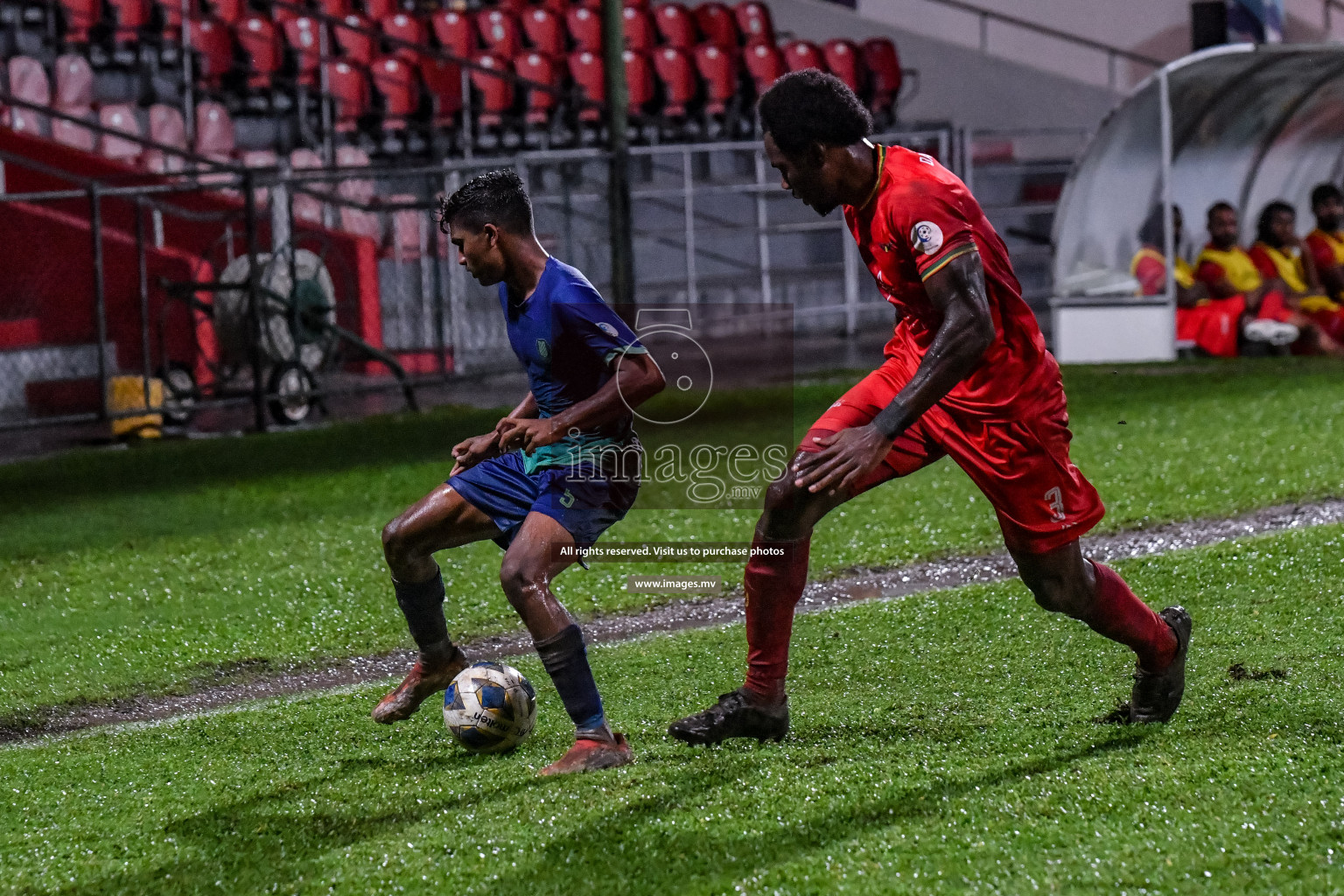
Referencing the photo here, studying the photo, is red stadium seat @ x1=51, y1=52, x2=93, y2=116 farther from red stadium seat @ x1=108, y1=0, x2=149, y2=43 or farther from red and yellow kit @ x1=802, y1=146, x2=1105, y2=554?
red and yellow kit @ x1=802, y1=146, x2=1105, y2=554

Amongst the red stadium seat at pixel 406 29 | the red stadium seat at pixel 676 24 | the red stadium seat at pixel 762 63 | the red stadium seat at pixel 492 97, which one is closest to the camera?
the red stadium seat at pixel 492 97

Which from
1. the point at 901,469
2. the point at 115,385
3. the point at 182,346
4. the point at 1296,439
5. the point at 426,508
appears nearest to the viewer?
the point at 901,469

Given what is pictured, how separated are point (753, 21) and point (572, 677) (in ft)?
62.3

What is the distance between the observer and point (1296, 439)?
975 cm

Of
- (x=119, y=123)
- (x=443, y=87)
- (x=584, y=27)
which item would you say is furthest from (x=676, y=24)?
(x=119, y=123)

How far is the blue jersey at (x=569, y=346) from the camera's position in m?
4.45

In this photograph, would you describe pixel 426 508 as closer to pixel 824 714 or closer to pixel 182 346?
pixel 824 714

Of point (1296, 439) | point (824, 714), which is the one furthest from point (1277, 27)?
point (824, 714)

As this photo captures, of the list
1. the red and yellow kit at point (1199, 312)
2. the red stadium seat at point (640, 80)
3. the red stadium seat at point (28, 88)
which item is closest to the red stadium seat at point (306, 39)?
the red stadium seat at point (28, 88)

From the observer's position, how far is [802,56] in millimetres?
21156

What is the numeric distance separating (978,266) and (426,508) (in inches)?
70.6

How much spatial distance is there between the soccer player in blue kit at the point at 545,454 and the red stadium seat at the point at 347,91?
1556cm

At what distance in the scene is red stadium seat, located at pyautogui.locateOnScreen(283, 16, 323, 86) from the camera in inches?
779

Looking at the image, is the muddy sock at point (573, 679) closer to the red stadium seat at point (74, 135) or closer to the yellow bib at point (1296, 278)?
the yellow bib at point (1296, 278)
